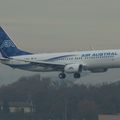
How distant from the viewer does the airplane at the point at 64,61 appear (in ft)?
445

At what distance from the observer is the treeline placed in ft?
543

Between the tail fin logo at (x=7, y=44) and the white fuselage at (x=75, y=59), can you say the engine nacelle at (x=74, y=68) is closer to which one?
the white fuselage at (x=75, y=59)

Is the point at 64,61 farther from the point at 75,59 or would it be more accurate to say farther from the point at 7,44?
the point at 7,44

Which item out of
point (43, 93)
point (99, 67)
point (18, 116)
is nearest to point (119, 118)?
point (99, 67)

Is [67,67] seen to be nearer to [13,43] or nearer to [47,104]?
[13,43]

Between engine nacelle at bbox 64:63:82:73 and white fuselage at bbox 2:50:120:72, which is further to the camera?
engine nacelle at bbox 64:63:82:73

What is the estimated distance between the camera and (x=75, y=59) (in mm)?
138625

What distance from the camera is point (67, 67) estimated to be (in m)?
138

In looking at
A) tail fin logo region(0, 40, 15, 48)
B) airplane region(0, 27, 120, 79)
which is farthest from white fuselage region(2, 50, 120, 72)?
tail fin logo region(0, 40, 15, 48)

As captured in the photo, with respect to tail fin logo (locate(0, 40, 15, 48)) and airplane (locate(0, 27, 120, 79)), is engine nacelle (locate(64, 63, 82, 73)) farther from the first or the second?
tail fin logo (locate(0, 40, 15, 48))

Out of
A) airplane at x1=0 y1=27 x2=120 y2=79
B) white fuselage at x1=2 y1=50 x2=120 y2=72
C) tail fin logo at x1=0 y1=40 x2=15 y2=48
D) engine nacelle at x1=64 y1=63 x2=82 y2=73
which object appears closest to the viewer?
white fuselage at x1=2 y1=50 x2=120 y2=72

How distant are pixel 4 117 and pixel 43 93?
18.6 meters

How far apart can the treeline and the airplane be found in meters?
17.1

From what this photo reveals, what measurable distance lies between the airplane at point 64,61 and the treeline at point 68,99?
17.1m
